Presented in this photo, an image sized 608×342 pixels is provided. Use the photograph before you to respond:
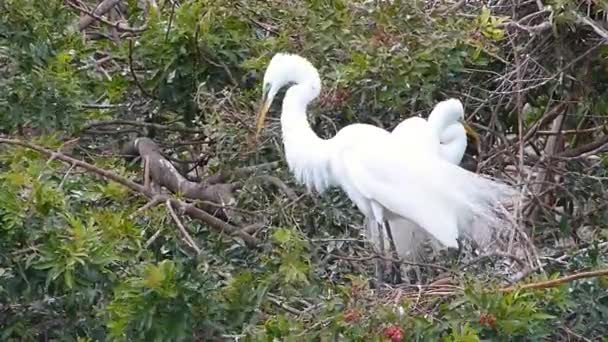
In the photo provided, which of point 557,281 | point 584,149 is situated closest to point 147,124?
point 584,149

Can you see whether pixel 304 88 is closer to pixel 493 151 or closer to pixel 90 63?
pixel 493 151

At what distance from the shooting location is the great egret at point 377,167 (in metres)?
3.20

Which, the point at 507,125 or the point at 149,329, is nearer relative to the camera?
the point at 149,329

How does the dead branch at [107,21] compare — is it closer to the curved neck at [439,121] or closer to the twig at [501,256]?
the curved neck at [439,121]

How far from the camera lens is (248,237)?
10.2 feet

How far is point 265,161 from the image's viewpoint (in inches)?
139

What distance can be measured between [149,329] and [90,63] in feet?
4.29

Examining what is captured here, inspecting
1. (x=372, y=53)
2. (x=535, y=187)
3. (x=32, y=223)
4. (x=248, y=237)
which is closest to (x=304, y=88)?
(x=372, y=53)

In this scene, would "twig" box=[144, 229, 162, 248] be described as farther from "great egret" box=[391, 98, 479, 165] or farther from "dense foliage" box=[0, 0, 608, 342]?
"great egret" box=[391, 98, 479, 165]

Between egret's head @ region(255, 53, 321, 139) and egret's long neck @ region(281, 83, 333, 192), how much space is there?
0.02 meters

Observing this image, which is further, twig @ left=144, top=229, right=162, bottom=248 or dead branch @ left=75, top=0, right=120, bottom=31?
dead branch @ left=75, top=0, right=120, bottom=31

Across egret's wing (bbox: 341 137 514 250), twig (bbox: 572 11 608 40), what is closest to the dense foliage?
twig (bbox: 572 11 608 40)

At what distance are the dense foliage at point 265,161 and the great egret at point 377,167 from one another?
80 millimetres

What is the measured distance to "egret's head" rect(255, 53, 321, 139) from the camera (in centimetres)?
317
